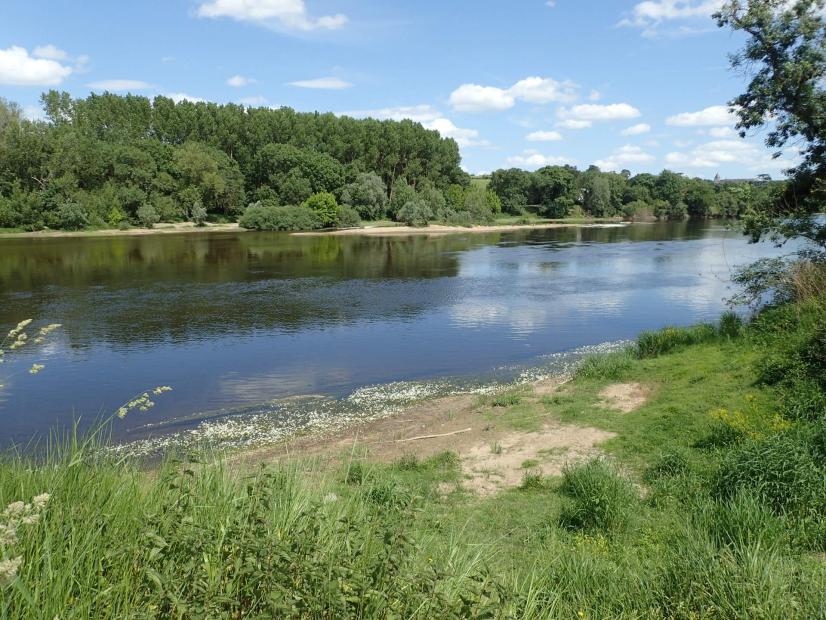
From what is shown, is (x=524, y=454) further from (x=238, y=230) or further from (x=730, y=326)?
(x=238, y=230)

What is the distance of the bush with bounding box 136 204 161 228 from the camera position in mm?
75375

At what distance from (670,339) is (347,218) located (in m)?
71.5

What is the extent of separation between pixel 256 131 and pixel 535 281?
76477 mm

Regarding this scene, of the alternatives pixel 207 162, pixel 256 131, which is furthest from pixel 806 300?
pixel 256 131

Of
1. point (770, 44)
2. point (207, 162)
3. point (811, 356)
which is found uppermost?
point (207, 162)

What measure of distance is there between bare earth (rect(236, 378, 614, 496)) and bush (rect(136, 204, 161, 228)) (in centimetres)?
7160

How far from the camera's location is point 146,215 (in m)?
75.4

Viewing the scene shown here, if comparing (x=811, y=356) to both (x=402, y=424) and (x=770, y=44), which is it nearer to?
(x=402, y=424)

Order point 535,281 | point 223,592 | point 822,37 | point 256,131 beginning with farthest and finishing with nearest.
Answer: point 256,131 < point 535,281 < point 822,37 < point 223,592

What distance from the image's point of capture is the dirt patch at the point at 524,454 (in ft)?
32.4

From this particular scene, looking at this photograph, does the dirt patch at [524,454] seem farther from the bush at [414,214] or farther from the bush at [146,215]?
the bush at [414,214]

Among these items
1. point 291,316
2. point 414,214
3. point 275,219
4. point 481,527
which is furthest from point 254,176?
point 481,527

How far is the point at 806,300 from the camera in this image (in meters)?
14.3

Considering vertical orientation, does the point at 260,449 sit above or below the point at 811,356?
below
